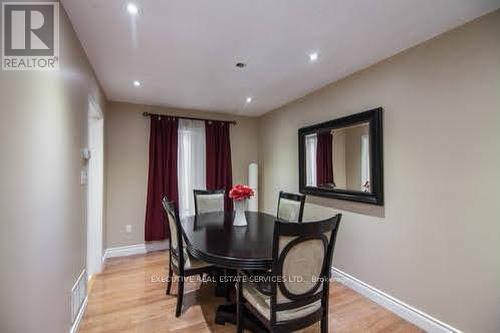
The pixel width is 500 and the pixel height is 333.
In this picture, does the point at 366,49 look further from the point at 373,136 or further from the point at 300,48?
the point at 373,136

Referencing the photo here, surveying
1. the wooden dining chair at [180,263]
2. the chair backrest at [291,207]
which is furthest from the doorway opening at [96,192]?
the chair backrest at [291,207]

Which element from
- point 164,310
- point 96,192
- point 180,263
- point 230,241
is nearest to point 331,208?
point 230,241

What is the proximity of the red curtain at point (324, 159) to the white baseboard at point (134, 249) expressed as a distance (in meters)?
2.72

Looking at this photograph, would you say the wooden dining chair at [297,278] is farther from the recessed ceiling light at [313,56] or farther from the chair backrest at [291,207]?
the recessed ceiling light at [313,56]

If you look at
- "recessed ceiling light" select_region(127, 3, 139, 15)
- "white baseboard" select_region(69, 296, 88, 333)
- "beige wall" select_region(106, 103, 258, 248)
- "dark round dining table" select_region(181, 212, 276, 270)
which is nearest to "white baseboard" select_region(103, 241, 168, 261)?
"beige wall" select_region(106, 103, 258, 248)

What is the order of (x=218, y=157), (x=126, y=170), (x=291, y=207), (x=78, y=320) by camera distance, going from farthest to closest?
1. (x=218, y=157)
2. (x=126, y=170)
3. (x=291, y=207)
4. (x=78, y=320)

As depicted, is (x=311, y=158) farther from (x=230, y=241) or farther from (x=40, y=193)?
(x=40, y=193)

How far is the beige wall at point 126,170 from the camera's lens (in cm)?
377

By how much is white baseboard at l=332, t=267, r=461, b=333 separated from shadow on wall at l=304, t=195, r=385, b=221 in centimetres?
73

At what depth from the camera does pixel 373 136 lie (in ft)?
8.29

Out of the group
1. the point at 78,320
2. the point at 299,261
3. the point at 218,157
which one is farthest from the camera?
the point at 218,157

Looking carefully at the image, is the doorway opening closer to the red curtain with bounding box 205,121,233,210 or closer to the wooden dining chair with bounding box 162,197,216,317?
the wooden dining chair with bounding box 162,197,216,317

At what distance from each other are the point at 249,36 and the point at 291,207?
1.83 meters

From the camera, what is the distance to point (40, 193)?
1379 mm
